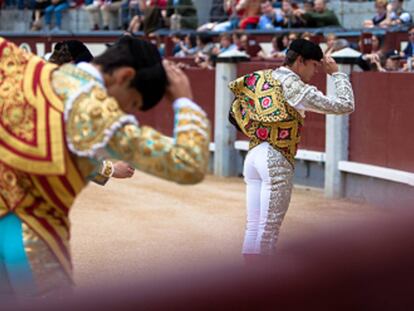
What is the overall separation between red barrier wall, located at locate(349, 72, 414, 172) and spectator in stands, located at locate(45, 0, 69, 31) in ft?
32.9

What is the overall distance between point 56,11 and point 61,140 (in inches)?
704

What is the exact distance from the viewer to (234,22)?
16.2m

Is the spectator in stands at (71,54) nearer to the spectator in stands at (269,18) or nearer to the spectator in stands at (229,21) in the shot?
the spectator in stands at (269,18)

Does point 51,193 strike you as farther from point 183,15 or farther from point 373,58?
point 183,15

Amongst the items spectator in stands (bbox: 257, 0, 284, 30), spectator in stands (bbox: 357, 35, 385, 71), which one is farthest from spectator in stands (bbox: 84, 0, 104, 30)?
spectator in stands (bbox: 357, 35, 385, 71)

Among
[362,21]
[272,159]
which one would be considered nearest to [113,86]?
[272,159]

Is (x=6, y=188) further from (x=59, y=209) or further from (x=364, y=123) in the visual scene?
(x=364, y=123)

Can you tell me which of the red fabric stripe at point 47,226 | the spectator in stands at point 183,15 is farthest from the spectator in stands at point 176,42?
the red fabric stripe at point 47,226

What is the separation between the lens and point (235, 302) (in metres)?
1.79

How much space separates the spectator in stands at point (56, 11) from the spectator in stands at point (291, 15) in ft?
20.5

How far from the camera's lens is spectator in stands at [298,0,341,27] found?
45.8ft

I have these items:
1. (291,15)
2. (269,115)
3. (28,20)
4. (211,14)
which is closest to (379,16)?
(291,15)

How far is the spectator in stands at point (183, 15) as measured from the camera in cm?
1720

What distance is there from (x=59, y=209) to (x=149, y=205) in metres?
7.93
